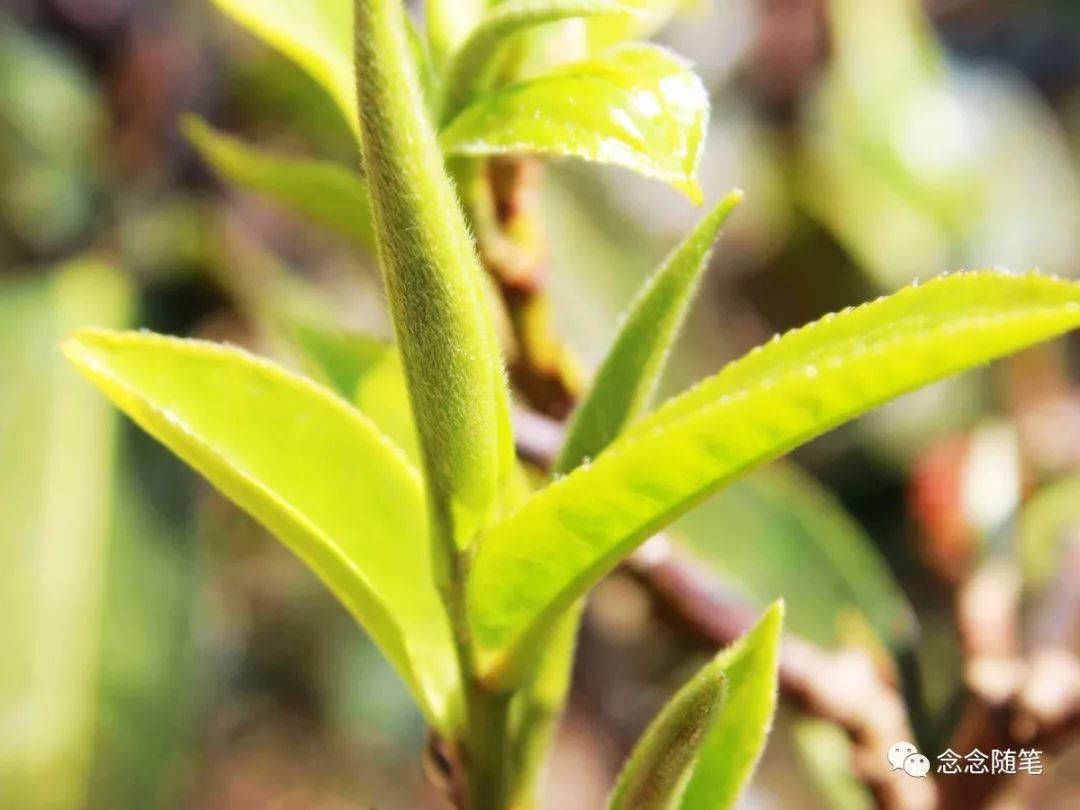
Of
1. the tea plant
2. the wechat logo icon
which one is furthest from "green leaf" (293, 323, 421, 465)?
the wechat logo icon

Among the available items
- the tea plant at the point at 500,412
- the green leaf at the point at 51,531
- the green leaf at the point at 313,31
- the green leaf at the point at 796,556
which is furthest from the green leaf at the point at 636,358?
the green leaf at the point at 51,531

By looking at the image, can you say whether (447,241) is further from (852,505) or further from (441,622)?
(852,505)

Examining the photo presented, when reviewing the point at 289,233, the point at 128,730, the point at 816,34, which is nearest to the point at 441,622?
the point at 128,730

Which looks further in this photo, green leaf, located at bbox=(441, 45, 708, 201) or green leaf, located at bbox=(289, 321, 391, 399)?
green leaf, located at bbox=(289, 321, 391, 399)

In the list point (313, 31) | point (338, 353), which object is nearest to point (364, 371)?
point (338, 353)

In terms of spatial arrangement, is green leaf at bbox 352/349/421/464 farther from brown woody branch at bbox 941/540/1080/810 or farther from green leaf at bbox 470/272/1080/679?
brown woody branch at bbox 941/540/1080/810

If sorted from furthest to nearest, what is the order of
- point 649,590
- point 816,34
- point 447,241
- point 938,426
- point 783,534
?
point 816,34
point 938,426
point 783,534
point 649,590
point 447,241
